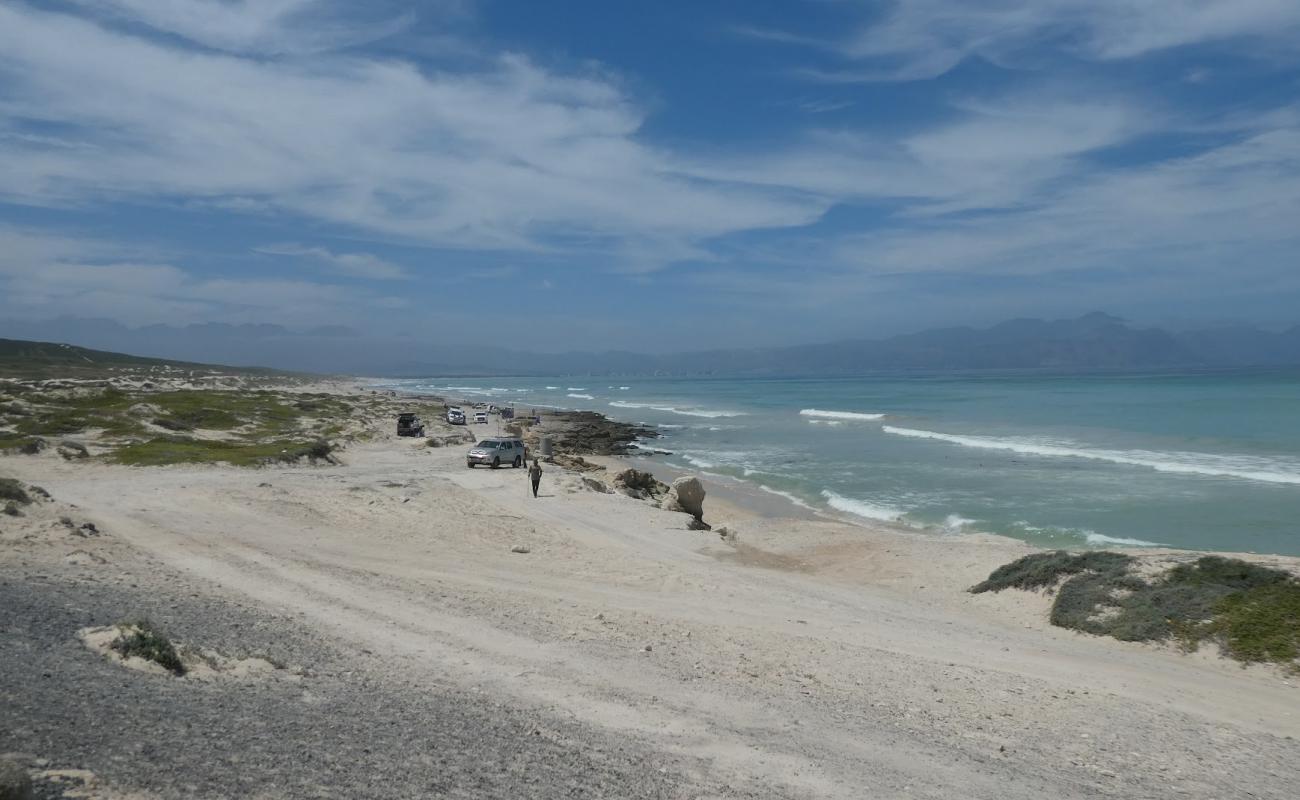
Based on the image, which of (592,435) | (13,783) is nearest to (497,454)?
(592,435)

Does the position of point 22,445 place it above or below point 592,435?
above

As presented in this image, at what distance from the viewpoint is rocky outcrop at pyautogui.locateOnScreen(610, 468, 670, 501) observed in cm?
3222

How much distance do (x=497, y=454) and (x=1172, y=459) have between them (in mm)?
35907

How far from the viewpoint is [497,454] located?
38531mm

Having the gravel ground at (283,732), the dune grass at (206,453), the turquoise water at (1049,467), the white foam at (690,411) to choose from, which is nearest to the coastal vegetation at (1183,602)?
the turquoise water at (1049,467)

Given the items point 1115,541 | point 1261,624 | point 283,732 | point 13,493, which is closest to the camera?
point 283,732

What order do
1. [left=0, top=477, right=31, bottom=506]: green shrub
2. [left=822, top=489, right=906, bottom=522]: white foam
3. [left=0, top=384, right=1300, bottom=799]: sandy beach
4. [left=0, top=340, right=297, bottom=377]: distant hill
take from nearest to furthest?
[left=0, top=384, right=1300, bottom=799]: sandy beach → [left=0, top=477, right=31, bottom=506]: green shrub → [left=822, top=489, right=906, bottom=522]: white foam → [left=0, top=340, right=297, bottom=377]: distant hill

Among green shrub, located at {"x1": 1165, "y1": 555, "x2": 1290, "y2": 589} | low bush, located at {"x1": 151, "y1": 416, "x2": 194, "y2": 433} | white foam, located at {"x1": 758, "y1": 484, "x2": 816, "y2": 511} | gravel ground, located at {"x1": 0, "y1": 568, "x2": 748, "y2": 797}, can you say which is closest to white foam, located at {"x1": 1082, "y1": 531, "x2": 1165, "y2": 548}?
green shrub, located at {"x1": 1165, "y1": 555, "x2": 1290, "y2": 589}

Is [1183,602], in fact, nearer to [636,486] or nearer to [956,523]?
[956,523]

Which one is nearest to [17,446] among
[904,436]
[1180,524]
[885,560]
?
[885,560]

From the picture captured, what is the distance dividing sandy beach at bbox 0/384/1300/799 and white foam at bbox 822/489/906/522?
26.6 ft

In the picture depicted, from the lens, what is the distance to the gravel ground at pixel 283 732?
5750 millimetres

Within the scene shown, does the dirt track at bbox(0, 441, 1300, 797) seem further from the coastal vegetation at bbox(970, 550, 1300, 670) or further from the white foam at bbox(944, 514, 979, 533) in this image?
the white foam at bbox(944, 514, 979, 533)

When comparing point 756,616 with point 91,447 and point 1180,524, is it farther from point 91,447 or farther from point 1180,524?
point 91,447
